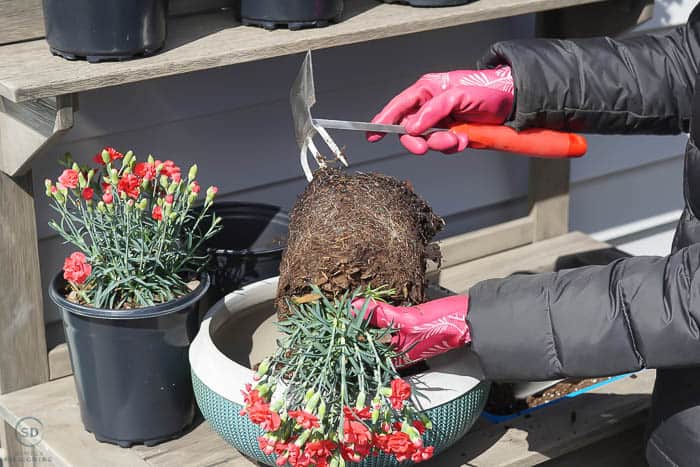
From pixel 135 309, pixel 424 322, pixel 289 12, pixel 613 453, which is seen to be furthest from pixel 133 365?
pixel 613 453

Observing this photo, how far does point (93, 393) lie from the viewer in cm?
145

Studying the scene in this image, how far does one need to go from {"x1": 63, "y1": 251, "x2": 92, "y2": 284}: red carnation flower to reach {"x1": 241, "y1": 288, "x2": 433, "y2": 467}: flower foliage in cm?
29

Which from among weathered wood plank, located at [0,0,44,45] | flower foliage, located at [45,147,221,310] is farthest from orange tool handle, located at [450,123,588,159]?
weathered wood plank, located at [0,0,44,45]

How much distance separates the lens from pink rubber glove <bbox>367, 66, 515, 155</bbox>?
4.71 ft

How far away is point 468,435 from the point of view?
1.51 metres

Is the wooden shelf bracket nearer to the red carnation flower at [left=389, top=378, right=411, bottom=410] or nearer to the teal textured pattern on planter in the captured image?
the teal textured pattern on planter

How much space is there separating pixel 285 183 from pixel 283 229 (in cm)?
18

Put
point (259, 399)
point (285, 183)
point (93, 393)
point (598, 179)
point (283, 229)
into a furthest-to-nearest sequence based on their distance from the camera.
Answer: point (598, 179)
point (285, 183)
point (283, 229)
point (93, 393)
point (259, 399)

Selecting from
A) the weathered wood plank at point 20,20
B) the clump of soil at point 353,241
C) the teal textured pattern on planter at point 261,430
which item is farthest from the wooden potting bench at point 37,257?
the clump of soil at point 353,241

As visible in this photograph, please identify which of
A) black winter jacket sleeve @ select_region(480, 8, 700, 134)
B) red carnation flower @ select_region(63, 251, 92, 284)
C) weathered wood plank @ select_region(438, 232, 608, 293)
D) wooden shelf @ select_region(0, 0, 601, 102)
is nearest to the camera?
wooden shelf @ select_region(0, 0, 601, 102)

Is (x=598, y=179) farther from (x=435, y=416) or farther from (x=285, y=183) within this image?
(x=435, y=416)

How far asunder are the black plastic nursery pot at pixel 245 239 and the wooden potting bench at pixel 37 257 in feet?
0.78

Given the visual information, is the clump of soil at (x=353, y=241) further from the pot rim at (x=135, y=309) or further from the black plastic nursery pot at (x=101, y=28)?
the black plastic nursery pot at (x=101, y=28)

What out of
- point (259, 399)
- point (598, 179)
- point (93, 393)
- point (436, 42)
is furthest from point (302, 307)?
point (598, 179)
